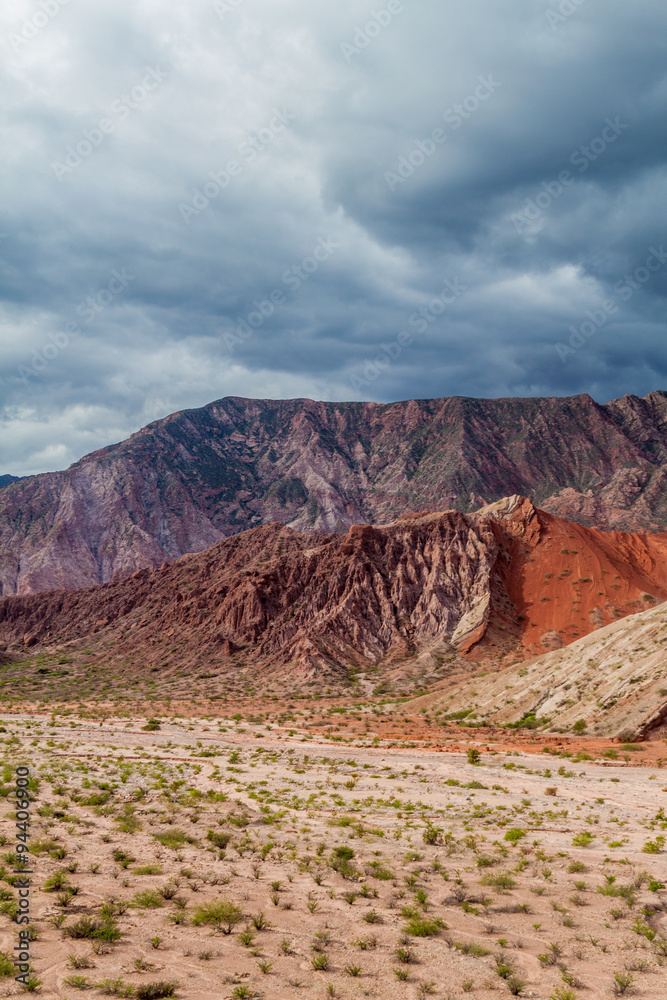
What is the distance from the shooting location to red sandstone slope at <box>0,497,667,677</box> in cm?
6831

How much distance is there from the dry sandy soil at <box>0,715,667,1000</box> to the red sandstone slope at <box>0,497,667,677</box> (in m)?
44.5

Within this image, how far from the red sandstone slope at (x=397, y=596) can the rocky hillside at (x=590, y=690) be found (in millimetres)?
18889

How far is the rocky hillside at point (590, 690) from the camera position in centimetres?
3089

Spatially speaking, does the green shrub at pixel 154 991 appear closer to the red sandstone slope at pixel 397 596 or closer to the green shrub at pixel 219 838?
the green shrub at pixel 219 838

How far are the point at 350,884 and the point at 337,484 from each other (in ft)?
557

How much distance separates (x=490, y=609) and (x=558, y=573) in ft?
36.2

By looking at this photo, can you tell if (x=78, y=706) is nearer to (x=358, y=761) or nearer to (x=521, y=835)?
(x=358, y=761)

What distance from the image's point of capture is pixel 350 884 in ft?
41.3

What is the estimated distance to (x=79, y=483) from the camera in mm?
165500

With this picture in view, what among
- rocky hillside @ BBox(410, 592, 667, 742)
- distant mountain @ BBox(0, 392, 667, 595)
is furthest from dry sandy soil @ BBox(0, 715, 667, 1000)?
distant mountain @ BBox(0, 392, 667, 595)

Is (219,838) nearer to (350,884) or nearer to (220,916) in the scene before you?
(350,884)

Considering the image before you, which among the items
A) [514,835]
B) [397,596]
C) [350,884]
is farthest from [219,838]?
[397,596]

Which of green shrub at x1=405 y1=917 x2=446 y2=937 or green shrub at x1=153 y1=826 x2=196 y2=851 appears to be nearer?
green shrub at x1=405 y1=917 x2=446 y2=937

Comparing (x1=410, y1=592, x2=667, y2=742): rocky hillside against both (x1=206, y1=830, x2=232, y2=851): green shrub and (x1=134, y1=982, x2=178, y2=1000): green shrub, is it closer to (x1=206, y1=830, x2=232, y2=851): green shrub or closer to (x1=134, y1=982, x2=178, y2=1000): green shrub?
(x1=206, y1=830, x2=232, y2=851): green shrub
